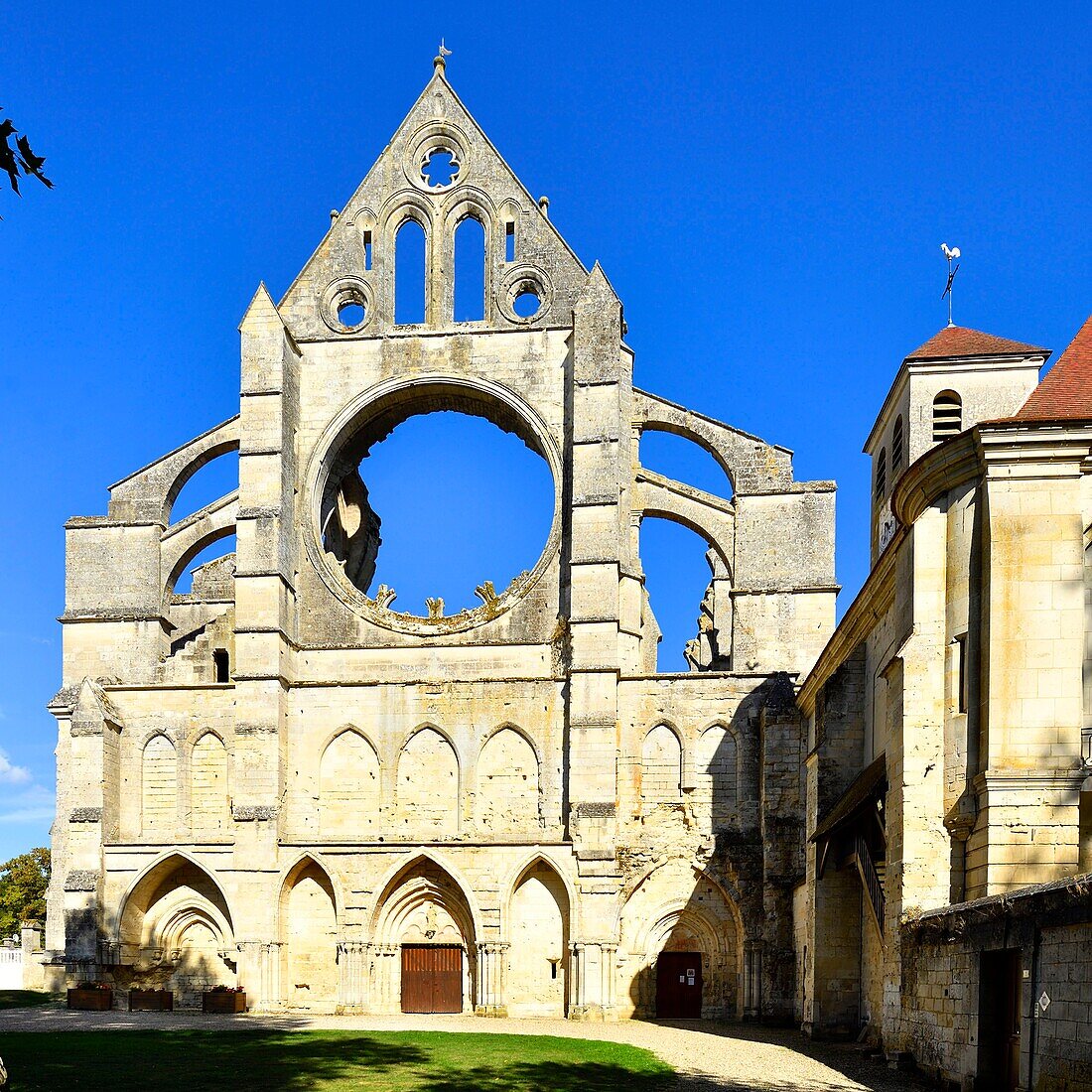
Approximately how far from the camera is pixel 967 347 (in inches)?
964

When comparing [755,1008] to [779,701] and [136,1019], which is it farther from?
[136,1019]

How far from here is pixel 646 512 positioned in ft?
98.2

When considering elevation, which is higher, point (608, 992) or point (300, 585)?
point (300, 585)

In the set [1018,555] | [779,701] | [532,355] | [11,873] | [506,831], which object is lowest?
[11,873]

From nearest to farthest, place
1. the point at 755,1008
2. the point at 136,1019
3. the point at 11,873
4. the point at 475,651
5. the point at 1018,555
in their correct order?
the point at 1018,555 < the point at 136,1019 < the point at 755,1008 < the point at 475,651 < the point at 11,873

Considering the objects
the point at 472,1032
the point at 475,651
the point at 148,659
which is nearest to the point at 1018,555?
the point at 472,1032

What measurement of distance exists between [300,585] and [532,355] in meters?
6.26

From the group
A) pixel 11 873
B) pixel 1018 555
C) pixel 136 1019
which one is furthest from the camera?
pixel 11 873

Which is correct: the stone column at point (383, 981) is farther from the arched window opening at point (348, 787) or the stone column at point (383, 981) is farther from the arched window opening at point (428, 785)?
the arched window opening at point (428, 785)

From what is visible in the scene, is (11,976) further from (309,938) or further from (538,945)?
(538,945)

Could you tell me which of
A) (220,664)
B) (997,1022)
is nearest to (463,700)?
(220,664)

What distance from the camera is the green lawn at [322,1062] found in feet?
47.6

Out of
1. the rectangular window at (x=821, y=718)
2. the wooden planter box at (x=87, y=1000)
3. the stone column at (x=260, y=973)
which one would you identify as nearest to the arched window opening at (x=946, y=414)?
the rectangular window at (x=821, y=718)

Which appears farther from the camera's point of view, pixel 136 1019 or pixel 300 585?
pixel 300 585
